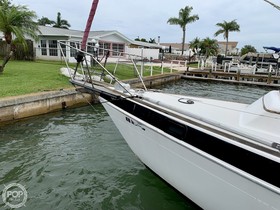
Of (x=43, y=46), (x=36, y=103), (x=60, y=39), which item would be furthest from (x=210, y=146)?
(x=43, y=46)

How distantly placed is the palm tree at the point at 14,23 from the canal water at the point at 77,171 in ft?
21.4

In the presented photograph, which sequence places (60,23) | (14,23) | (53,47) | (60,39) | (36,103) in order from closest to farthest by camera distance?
(36,103) → (14,23) → (60,39) → (53,47) → (60,23)

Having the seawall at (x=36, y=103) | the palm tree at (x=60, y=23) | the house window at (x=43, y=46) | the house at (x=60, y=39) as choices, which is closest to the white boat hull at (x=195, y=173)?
the seawall at (x=36, y=103)

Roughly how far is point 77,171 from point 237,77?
18035 millimetres

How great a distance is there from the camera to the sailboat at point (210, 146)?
8.26ft

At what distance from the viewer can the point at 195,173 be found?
3.10 meters

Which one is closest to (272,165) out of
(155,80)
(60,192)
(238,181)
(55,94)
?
(238,181)

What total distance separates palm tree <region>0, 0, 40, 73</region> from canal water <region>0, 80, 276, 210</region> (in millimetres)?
6537

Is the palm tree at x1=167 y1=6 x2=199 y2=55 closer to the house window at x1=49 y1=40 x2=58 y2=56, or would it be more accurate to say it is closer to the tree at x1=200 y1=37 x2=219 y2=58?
the tree at x1=200 y1=37 x2=219 y2=58

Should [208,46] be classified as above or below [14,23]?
above

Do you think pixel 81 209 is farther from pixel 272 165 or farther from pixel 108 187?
pixel 272 165

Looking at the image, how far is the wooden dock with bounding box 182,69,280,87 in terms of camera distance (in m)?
19.0

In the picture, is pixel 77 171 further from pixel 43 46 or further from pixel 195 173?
pixel 43 46

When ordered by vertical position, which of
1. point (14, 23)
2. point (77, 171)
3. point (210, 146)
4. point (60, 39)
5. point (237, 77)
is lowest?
point (77, 171)
